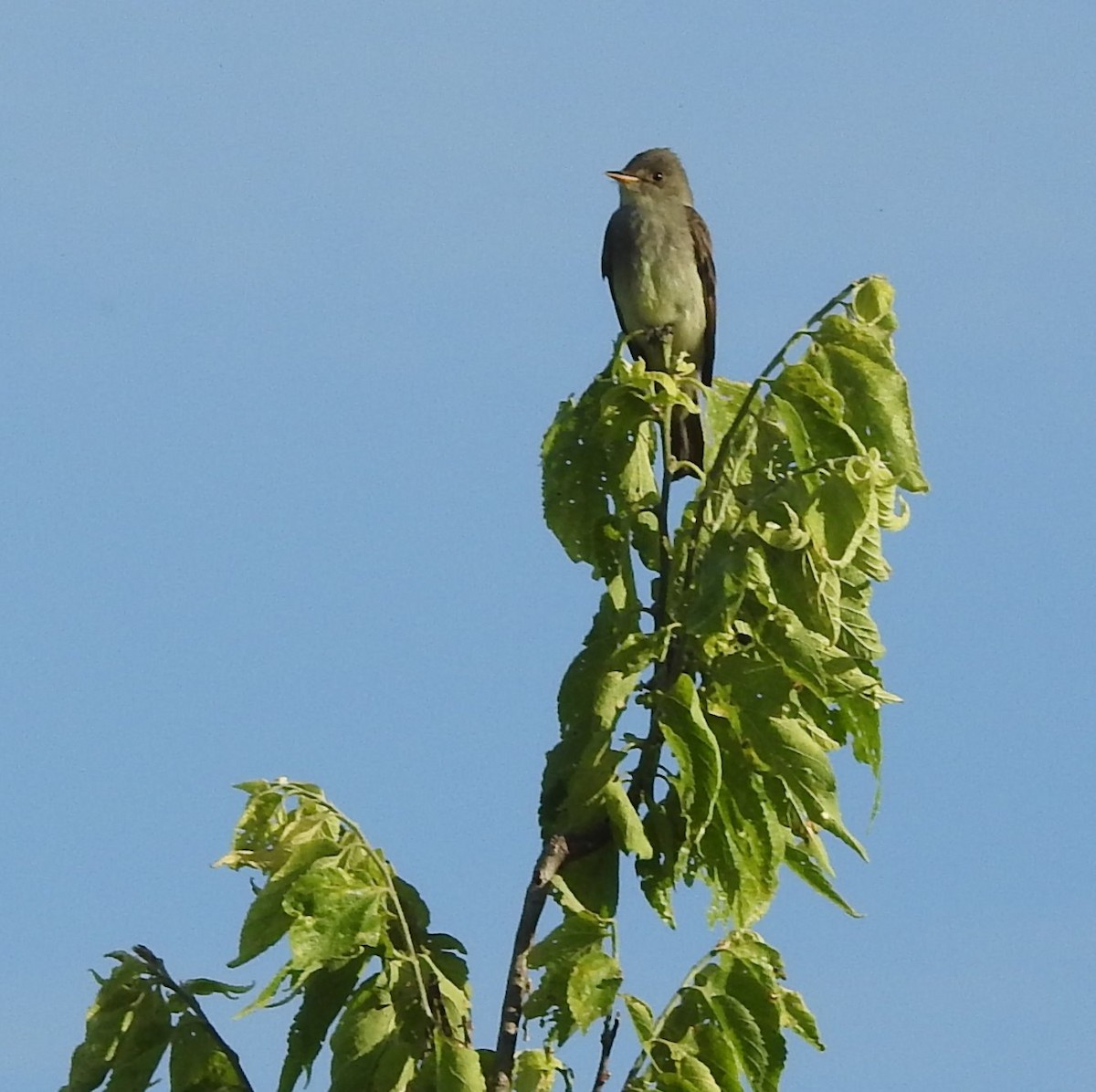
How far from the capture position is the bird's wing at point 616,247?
10484 mm

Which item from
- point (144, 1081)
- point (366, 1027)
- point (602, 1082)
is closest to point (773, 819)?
point (602, 1082)

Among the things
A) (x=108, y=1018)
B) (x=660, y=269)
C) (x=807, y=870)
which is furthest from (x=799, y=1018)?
(x=660, y=269)

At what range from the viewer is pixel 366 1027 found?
3791 millimetres

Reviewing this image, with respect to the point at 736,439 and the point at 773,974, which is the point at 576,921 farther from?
the point at 736,439

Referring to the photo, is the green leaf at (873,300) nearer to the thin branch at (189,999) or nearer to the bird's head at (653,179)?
the thin branch at (189,999)

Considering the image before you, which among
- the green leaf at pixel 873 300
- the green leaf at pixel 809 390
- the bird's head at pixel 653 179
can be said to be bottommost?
the green leaf at pixel 809 390

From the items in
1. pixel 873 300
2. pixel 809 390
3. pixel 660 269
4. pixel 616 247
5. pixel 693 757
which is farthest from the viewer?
pixel 616 247

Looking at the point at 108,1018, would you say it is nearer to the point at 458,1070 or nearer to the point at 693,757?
the point at 458,1070

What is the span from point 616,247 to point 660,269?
0.41 meters

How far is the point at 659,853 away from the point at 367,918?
64 centimetres

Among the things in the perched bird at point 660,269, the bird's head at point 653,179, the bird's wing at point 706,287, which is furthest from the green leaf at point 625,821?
the bird's head at point 653,179

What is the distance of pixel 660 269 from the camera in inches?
405

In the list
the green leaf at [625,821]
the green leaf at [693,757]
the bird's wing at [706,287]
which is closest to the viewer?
the green leaf at [693,757]

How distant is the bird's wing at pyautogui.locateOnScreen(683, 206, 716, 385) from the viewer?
10.4 m
